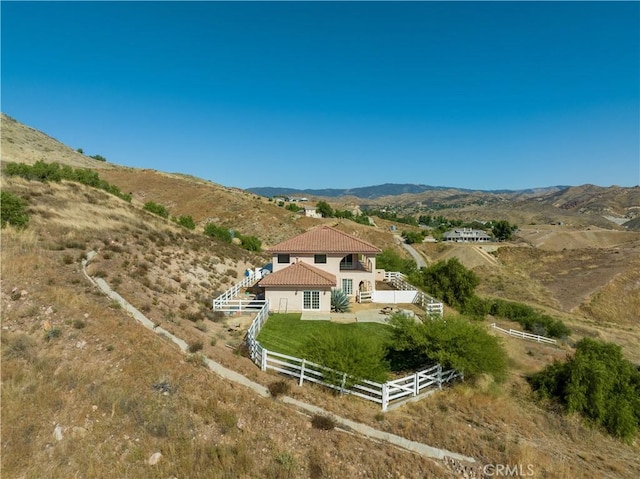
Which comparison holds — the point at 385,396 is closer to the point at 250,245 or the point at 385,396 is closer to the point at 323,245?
the point at 323,245

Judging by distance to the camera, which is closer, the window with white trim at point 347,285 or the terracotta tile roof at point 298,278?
the terracotta tile roof at point 298,278

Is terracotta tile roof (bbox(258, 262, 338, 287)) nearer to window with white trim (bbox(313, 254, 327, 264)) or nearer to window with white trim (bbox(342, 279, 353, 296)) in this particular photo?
window with white trim (bbox(313, 254, 327, 264))

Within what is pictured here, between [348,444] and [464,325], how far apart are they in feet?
29.1

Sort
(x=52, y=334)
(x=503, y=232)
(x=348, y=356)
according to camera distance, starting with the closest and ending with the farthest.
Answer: (x=52, y=334) < (x=348, y=356) < (x=503, y=232)

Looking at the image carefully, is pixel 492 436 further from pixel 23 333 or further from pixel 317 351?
pixel 23 333

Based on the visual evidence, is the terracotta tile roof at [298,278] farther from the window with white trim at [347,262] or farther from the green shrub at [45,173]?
the green shrub at [45,173]

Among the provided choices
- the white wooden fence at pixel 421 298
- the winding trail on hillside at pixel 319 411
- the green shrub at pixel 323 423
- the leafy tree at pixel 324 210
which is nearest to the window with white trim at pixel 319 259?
the white wooden fence at pixel 421 298

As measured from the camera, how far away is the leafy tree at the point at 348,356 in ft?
45.5

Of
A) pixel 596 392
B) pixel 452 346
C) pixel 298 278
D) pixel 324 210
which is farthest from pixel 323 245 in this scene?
pixel 324 210

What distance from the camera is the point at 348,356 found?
1417cm

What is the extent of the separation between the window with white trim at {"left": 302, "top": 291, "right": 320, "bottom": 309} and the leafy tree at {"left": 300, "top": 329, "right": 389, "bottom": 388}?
1047 centimetres

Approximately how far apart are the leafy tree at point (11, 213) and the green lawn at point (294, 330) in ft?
52.8

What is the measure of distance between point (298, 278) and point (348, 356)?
464 inches

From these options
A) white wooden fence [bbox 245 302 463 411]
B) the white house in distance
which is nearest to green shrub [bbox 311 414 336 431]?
white wooden fence [bbox 245 302 463 411]
